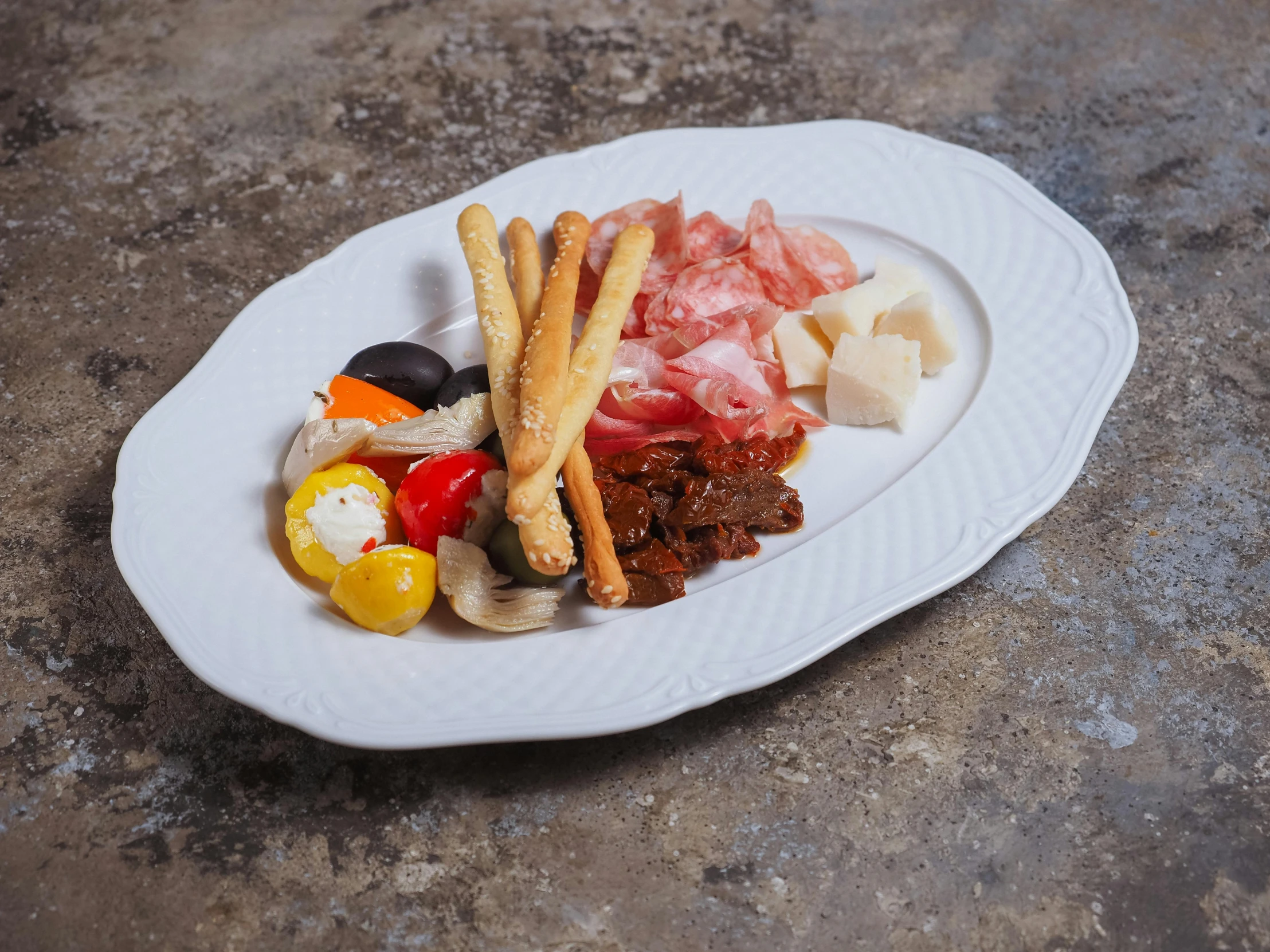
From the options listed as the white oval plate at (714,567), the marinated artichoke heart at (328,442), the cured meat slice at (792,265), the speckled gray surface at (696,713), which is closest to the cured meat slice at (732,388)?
the white oval plate at (714,567)

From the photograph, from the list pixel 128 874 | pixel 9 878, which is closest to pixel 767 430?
pixel 128 874

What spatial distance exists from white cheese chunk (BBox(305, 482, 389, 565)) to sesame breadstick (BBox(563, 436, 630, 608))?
354 millimetres

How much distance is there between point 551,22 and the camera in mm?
3906

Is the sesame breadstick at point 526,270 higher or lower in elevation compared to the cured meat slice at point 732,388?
higher

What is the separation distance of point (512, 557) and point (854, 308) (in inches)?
39.1

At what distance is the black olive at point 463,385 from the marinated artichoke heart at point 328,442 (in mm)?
234

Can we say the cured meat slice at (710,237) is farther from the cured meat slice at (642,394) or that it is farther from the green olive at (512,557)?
the green olive at (512,557)

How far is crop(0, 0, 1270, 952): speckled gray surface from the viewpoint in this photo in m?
1.79

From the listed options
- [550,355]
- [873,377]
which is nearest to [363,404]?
[550,355]

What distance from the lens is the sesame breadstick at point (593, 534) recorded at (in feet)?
6.40

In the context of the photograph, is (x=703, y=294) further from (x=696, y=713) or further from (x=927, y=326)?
(x=696, y=713)

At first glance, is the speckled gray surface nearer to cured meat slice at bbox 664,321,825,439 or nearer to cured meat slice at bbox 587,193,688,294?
cured meat slice at bbox 664,321,825,439

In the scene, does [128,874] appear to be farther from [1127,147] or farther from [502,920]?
[1127,147]

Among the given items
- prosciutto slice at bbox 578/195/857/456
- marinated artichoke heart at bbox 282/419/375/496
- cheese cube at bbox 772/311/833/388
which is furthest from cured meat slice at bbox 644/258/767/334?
marinated artichoke heart at bbox 282/419/375/496
